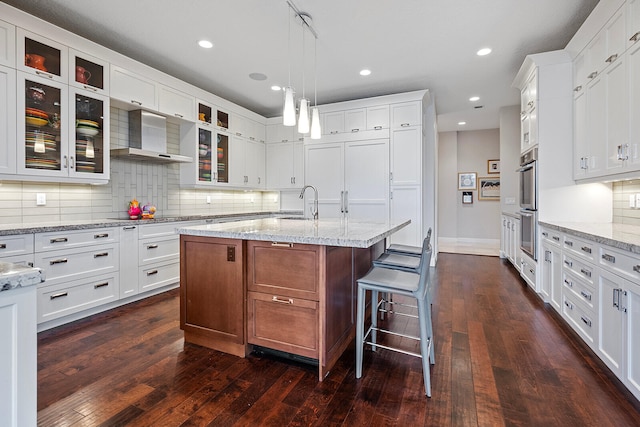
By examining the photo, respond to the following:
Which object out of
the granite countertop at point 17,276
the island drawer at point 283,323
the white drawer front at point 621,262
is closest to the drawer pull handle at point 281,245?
the island drawer at point 283,323

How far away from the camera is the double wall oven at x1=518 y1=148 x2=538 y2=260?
3486 millimetres

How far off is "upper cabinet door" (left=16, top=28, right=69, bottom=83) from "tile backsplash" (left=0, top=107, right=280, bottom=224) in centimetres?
77

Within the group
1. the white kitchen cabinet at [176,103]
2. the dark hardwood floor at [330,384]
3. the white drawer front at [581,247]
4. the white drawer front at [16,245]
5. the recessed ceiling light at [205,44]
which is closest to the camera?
the dark hardwood floor at [330,384]

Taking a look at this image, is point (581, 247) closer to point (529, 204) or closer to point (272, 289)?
point (529, 204)

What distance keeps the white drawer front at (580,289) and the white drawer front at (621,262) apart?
31 cm

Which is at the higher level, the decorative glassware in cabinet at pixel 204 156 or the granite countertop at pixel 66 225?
the decorative glassware in cabinet at pixel 204 156

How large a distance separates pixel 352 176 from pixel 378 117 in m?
0.99

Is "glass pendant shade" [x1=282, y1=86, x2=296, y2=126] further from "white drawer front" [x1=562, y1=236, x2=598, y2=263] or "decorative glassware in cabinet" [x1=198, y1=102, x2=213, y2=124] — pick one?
"decorative glassware in cabinet" [x1=198, y1=102, x2=213, y2=124]

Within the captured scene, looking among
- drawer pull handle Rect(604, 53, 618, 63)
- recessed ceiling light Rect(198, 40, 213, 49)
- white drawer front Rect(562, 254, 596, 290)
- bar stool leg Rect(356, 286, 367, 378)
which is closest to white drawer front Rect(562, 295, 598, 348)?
white drawer front Rect(562, 254, 596, 290)

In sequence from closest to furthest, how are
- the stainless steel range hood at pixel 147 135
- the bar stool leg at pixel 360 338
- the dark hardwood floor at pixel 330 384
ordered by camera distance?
the dark hardwood floor at pixel 330 384 < the bar stool leg at pixel 360 338 < the stainless steel range hood at pixel 147 135

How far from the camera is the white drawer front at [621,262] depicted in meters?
1.64

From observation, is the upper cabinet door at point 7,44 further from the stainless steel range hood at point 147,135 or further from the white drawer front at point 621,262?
the white drawer front at point 621,262

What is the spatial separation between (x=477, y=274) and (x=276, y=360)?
3584 millimetres

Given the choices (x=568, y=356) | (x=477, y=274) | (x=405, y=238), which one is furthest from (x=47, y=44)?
(x=477, y=274)
